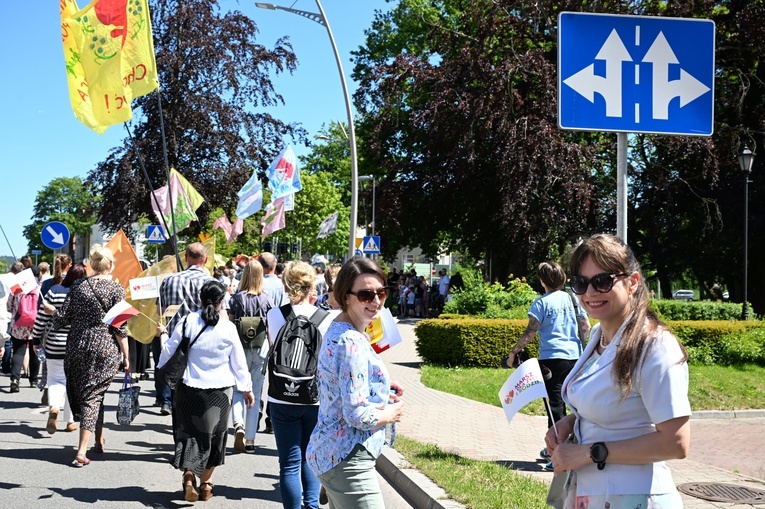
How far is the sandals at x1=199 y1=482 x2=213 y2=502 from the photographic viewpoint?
6805mm

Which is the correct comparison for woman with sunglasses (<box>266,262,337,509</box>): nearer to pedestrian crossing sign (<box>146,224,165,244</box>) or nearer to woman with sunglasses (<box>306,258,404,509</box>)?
woman with sunglasses (<box>306,258,404,509</box>)

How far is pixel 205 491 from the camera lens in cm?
680

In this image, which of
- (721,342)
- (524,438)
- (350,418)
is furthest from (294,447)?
(721,342)

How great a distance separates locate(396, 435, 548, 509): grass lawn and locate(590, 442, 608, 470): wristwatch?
346 centimetres

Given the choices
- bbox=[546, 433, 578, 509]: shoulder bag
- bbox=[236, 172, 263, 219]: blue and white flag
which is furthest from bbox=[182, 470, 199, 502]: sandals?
Result: bbox=[236, 172, 263, 219]: blue and white flag

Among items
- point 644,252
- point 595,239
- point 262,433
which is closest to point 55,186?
point 644,252

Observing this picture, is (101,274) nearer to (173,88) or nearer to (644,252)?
(173,88)

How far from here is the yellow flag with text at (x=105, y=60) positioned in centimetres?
980

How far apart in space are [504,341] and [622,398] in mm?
13463

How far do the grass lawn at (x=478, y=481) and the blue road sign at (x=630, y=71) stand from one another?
285 centimetres

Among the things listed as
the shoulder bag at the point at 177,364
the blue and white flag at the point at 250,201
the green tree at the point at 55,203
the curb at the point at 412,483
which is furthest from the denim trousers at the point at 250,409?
the green tree at the point at 55,203

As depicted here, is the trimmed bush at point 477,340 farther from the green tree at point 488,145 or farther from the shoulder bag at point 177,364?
the green tree at point 488,145

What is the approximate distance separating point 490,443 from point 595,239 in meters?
6.25

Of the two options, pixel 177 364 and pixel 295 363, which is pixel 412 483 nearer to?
pixel 295 363
